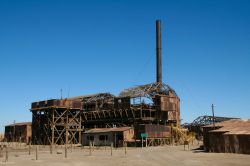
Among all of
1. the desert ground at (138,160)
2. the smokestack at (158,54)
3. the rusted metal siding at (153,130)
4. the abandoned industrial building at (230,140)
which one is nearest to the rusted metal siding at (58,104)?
the rusted metal siding at (153,130)

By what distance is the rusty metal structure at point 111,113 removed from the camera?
70375 mm

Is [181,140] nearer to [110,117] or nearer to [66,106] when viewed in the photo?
[110,117]

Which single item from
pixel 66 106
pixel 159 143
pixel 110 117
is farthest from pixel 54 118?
pixel 159 143

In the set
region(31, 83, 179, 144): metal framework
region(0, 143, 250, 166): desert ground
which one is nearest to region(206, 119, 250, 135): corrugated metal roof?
region(0, 143, 250, 166): desert ground

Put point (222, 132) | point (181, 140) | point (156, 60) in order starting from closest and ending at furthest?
point (222, 132) → point (181, 140) → point (156, 60)

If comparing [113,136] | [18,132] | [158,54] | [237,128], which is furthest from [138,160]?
[18,132]

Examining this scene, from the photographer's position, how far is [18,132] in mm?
90438

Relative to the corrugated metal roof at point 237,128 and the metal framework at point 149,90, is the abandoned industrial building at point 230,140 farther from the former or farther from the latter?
the metal framework at point 149,90

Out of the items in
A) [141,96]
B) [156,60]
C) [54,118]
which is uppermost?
[156,60]

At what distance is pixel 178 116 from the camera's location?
246 ft

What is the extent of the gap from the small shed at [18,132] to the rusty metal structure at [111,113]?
10.0 m

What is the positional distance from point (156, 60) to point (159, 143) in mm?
26904

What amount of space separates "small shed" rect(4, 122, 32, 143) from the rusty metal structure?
32.8 feet

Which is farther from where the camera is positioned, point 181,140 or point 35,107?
point 35,107
